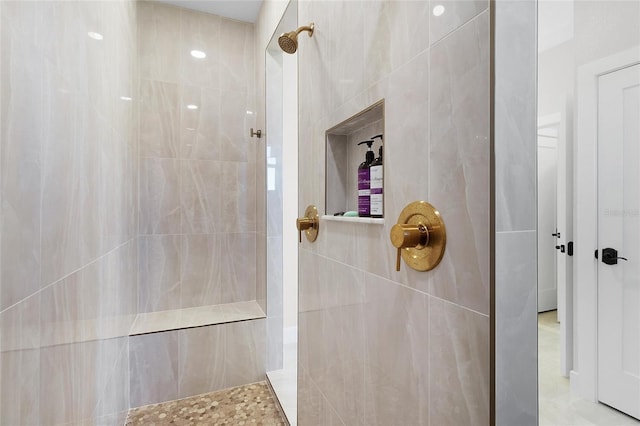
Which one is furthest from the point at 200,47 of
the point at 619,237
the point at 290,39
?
the point at 619,237

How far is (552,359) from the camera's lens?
1.56 m

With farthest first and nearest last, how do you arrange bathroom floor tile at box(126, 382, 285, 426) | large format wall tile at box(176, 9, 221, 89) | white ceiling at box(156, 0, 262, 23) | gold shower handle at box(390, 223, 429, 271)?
large format wall tile at box(176, 9, 221, 89) < white ceiling at box(156, 0, 262, 23) < bathroom floor tile at box(126, 382, 285, 426) < gold shower handle at box(390, 223, 429, 271)

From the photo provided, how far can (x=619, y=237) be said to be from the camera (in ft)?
5.08

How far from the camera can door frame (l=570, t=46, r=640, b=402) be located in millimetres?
1560

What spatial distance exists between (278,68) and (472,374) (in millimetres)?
2071

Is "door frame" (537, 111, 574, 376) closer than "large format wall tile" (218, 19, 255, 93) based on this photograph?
Yes

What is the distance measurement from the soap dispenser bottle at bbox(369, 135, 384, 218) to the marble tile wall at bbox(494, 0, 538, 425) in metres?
0.35

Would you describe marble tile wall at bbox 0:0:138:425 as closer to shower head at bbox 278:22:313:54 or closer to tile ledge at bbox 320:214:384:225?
shower head at bbox 278:22:313:54

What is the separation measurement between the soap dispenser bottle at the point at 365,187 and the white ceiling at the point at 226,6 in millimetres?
1783

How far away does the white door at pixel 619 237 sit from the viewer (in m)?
1.49

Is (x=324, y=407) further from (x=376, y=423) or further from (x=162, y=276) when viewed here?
(x=162, y=276)

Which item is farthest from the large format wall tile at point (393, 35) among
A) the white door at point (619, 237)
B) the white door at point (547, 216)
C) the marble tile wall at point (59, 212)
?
the white door at point (619, 237)

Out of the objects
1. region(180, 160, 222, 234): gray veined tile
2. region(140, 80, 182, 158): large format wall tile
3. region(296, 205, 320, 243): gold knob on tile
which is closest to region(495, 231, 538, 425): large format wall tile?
region(296, 205, 320, 243): gold knob on tile

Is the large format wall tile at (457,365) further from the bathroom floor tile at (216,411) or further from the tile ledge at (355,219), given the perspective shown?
the bathroom floor tile at (216,411)
